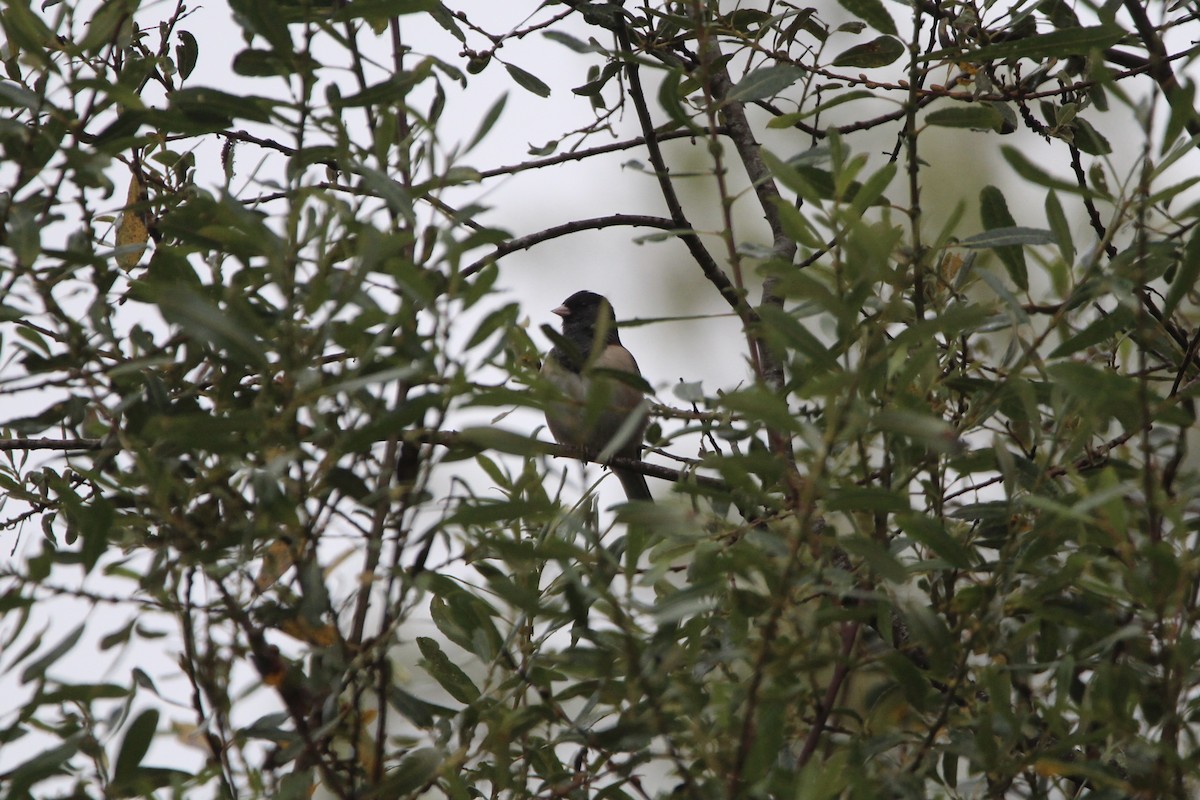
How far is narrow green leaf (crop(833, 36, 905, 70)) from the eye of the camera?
84.0 inches

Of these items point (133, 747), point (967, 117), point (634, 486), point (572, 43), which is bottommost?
point (133, 747)

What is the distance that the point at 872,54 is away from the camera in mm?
2168

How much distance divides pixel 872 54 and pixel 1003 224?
0.72 m

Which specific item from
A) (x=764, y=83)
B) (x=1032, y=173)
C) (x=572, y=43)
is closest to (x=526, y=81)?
(x=572, y=43)

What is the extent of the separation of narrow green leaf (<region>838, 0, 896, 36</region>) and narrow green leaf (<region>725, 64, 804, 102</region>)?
0.36 ft

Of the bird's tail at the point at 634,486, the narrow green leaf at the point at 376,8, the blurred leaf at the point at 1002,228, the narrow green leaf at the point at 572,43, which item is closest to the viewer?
the narrow green leaf at the point at 376,8

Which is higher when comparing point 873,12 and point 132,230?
point 132,230

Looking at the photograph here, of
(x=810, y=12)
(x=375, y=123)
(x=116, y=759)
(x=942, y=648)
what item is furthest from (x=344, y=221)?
(x=810, y=12)

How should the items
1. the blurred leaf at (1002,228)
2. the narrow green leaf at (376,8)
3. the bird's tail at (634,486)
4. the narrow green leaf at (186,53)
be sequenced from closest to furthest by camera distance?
1. the narrow green leaf at (376,8)
2. the blurred leaf at (1002,228)
3. the narrow green leaf at (186,53)
4. the bird's tail at (634,486)

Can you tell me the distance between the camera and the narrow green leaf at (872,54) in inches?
84.0

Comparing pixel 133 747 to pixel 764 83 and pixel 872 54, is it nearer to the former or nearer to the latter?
pixel 764 83

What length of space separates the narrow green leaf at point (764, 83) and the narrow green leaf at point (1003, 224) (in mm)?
304

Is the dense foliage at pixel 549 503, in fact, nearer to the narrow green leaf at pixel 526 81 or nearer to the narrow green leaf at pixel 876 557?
the narrow green leaf at pixel 876 557

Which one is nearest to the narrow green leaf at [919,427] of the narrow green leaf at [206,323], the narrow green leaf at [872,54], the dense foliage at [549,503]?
the dense foliage at [549,503]
